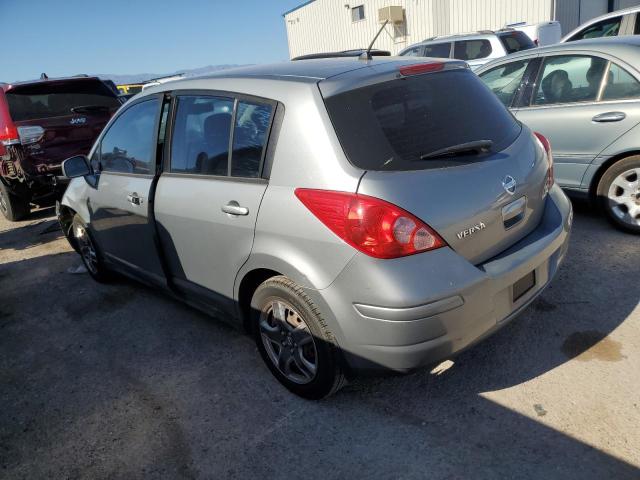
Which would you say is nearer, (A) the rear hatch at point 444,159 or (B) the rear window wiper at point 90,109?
(A) the rear hatch at point 444,159

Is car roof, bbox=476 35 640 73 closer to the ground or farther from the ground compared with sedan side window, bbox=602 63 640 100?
farther from the ground

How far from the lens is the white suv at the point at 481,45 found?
10.3 meters

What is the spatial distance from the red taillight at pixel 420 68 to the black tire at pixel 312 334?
121cm

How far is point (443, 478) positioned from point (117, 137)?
3.29m

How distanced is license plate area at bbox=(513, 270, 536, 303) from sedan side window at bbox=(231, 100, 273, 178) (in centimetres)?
140

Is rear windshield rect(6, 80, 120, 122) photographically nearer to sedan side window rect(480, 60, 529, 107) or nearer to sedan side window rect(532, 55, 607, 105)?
sedan side window rect(480, 60, 529, 107)

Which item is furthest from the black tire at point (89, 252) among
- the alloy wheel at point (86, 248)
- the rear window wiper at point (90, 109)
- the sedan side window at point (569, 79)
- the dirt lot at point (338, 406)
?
the sedan side window at point (569, 79)

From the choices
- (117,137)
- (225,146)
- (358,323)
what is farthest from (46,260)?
(358,323)

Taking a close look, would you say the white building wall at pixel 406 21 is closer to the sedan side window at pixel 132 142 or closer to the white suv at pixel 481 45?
the white suv at pixel 481 45

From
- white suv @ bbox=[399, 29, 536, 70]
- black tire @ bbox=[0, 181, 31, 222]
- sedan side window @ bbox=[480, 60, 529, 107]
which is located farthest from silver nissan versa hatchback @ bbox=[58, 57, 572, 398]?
white suv @ bbox=[399, 29, 536, 70]

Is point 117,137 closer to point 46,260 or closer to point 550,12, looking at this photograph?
point 46,260

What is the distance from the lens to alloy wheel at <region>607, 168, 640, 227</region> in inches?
162

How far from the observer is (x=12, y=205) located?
291 inches

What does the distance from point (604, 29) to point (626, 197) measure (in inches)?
204
